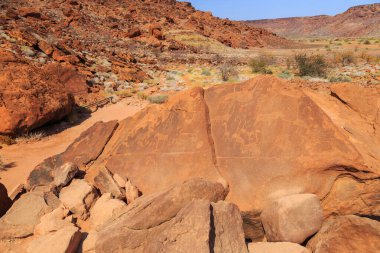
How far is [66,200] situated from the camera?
15.5 ft

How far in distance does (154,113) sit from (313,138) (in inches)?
109

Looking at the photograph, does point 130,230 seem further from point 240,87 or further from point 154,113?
point 240,87

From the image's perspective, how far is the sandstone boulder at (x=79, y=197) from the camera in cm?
459

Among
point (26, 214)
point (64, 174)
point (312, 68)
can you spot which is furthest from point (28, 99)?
point (312, 68)

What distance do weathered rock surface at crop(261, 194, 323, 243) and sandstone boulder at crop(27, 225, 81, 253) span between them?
2.47 m

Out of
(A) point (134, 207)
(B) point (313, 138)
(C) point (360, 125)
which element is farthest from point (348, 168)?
(A) point (134, 207)

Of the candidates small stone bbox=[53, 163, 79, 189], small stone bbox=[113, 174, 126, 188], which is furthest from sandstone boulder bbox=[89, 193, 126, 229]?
small stone bbox=[53, 163, 79, 189]

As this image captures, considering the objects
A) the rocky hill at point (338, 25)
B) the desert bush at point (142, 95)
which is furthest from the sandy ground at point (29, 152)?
the rocky hill at point (338, 25)

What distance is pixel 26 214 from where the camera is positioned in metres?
4.46

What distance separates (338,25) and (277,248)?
10828cm

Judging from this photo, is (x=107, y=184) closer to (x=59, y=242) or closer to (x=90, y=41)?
(x=59, y=242)

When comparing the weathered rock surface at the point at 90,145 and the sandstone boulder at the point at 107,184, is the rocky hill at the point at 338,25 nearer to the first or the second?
the weathered rock surface at the point at 90,145

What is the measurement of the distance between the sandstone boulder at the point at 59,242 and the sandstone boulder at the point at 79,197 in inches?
25.1

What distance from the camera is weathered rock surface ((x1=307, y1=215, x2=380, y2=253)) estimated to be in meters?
3.34
